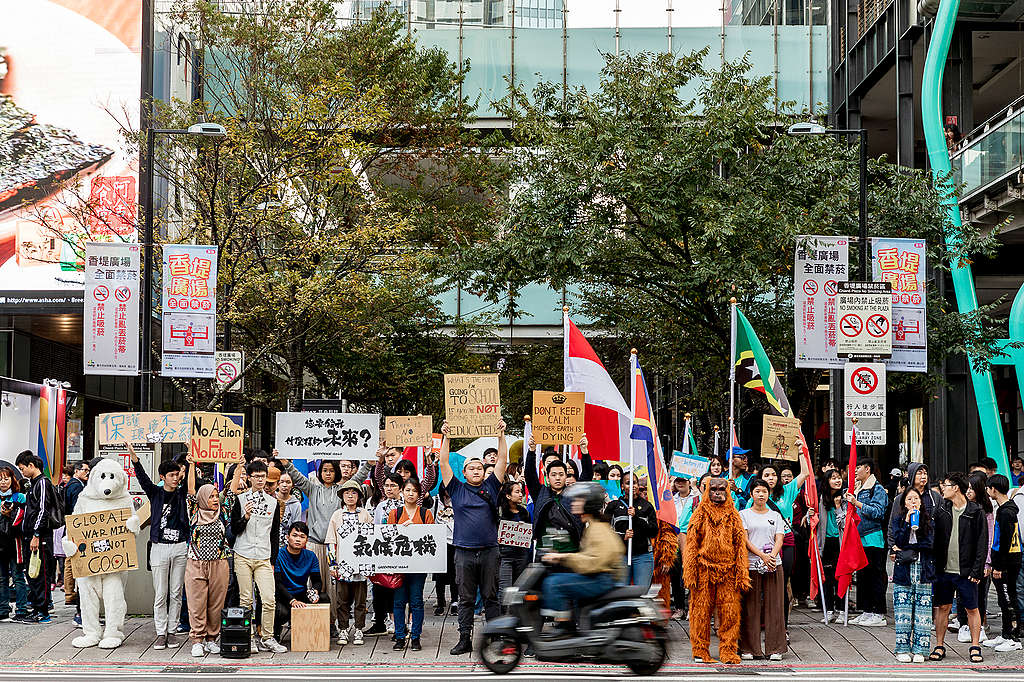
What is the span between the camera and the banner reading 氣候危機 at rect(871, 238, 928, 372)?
18.0 meters

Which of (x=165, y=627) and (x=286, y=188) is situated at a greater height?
(x=286, y=188)

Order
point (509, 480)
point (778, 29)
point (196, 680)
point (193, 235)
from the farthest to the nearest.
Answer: point (778, 29), point (193, 235), point (509, 480), point (196, 680)

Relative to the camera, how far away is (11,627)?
14.5 meters

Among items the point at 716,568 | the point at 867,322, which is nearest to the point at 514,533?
the point at 716,568

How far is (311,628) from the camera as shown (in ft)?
42.6

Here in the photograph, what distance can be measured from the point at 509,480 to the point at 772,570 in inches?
119

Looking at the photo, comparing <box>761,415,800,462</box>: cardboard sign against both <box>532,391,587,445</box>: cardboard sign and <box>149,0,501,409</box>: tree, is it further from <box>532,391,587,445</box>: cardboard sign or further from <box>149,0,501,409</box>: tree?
<box>149,0,501,409</box>: tree

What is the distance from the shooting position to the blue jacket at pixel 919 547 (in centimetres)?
1266

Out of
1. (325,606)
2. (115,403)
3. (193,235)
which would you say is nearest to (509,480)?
(325,606)

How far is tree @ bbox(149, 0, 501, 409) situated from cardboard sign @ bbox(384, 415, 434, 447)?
6.48 m

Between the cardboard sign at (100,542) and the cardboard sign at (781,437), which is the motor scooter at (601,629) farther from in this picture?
the cardboard sign at (781,437)

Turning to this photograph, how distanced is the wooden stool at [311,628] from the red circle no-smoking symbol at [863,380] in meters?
8.24

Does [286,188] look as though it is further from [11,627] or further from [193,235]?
[11,627]

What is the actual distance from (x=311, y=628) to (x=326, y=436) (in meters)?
2.81
